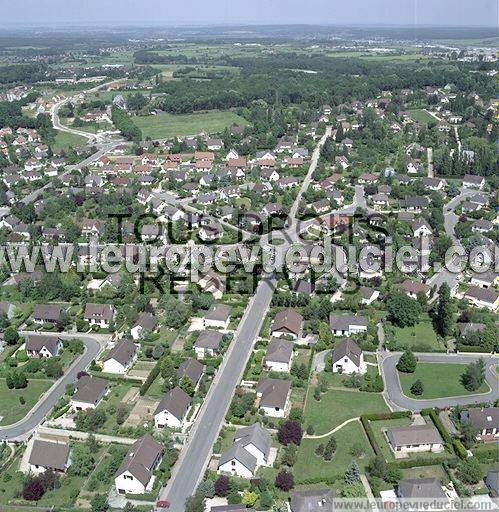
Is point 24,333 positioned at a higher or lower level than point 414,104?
lower

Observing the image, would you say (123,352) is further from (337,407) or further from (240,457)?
(337,407)

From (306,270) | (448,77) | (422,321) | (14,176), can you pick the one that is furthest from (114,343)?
→ (448,77)

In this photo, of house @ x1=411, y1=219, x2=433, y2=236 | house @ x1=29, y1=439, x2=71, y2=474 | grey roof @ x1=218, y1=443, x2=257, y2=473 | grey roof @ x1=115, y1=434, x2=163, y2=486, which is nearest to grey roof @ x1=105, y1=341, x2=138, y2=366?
grey roof @ x1=115, y1=434, x2=163, y2=486

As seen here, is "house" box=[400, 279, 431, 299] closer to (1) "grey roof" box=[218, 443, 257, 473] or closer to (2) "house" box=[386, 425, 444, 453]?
(2) "house" box=[386, 425, 444, 453]

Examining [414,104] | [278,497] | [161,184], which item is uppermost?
[414,104]

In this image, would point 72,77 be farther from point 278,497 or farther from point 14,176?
point 278,497

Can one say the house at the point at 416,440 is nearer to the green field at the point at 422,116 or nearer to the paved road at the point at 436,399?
the paved road at the point at 436,399
